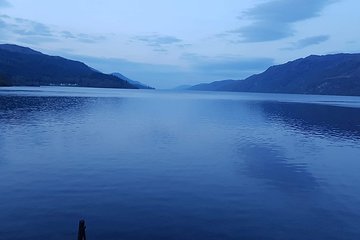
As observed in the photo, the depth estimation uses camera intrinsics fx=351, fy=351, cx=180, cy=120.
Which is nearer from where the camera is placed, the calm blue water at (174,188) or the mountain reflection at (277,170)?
the calm blue water at (174,188)

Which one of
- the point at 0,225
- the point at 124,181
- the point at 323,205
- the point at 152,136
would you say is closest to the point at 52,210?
the point at 0,225

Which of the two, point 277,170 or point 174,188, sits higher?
point 174,188

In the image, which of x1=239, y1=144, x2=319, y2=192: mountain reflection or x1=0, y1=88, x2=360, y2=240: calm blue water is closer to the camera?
x1=0, y1=88, x2=360, y2=240: calm blue water

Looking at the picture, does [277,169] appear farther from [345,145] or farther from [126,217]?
[345,145]

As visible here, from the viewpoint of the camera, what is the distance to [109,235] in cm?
2306

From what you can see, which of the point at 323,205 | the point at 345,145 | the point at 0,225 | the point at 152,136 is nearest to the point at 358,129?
the point at 345,145

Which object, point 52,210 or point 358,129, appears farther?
point 358,129

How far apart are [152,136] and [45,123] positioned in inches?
1127

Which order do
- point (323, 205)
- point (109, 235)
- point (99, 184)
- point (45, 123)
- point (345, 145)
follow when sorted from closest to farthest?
1. point (109, 235)
2. point (323, 205)
3. point (99, 184)
4. point (345, 145)
5. point (45, 123)

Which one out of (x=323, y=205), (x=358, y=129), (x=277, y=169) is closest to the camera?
(x=323, y=205)

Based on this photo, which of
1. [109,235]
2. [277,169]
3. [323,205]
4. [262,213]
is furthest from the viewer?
[277,169]

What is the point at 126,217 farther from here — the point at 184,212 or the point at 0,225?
the point at 0,225

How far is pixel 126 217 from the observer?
1030 inches

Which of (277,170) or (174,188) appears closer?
(174,188)
